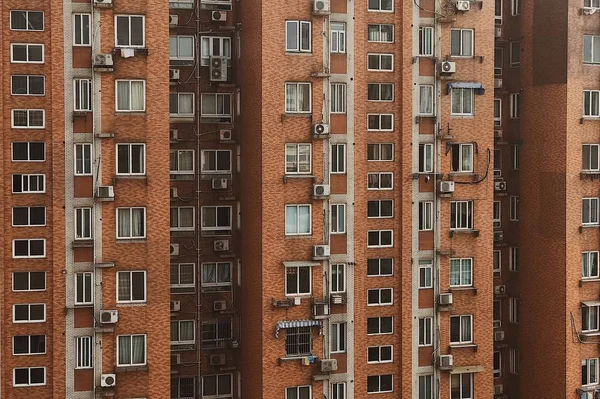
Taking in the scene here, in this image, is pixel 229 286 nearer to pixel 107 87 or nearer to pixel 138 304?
pixel 138 304

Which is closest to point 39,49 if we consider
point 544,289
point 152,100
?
point 152,100

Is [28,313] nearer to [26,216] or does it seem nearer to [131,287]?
[26,216]

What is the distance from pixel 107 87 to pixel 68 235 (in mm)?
5056

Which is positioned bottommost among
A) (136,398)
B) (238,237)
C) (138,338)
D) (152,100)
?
(136,398)

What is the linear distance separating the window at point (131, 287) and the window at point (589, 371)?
17.3 meters

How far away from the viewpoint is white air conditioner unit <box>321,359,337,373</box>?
28.9m

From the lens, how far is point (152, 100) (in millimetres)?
27422

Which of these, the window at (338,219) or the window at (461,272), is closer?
the window at (338,219)

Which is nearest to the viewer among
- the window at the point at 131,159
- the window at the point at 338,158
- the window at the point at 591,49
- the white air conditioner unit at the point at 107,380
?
the white air conditioner unit at the point at 107,380

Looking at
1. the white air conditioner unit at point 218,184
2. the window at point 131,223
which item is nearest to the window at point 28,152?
the window at point 131,223

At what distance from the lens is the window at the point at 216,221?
31406 millimetres

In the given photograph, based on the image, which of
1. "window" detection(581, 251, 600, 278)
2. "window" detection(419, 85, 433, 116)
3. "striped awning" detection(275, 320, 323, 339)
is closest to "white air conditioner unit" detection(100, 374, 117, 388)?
"striped awning" detection(275, 320, 323, 339)

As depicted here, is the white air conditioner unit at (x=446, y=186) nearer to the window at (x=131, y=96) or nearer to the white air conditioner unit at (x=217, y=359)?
the white air conditioner unit at (x=217, y=359)

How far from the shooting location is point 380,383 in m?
30.3
